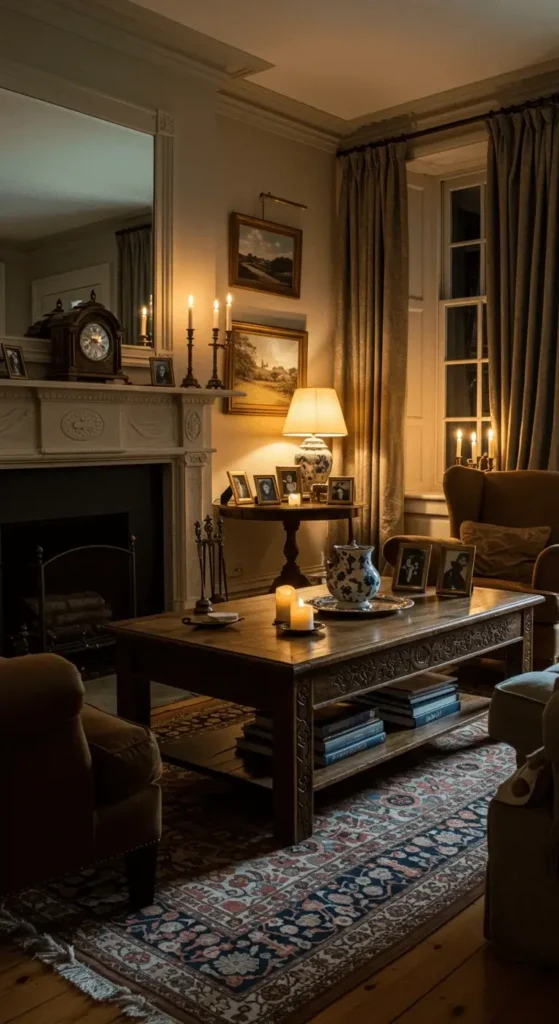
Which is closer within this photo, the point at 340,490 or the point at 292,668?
the point at 292,668

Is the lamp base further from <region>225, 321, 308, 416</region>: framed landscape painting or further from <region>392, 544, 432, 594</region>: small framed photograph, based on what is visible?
<region>392, 544, 432, 594</region>: small framed photograph

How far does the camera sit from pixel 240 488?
5152 millimetres

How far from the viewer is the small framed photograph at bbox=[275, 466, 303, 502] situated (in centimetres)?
541

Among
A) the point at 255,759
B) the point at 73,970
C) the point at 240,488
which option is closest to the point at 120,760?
the point at 73,970

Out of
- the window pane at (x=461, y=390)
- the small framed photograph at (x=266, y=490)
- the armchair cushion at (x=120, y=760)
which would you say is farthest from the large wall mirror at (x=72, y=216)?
the armchair cushion at (x=120, y=760)

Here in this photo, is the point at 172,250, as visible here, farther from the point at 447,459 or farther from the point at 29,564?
the point at 447,459

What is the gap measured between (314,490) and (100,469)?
1.49 meters

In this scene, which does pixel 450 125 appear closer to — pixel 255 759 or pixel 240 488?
pixel 240 488

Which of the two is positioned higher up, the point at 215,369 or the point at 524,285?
the point at 524,285

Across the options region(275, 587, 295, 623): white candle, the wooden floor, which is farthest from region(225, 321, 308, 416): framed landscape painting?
the wooden floor

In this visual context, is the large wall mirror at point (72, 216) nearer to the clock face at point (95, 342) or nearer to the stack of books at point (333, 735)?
the clock face at point (95, 342)

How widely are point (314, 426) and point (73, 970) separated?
12.4 ft

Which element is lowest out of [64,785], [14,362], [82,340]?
[64,785]

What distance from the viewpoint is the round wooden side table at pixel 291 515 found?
4973 mm
